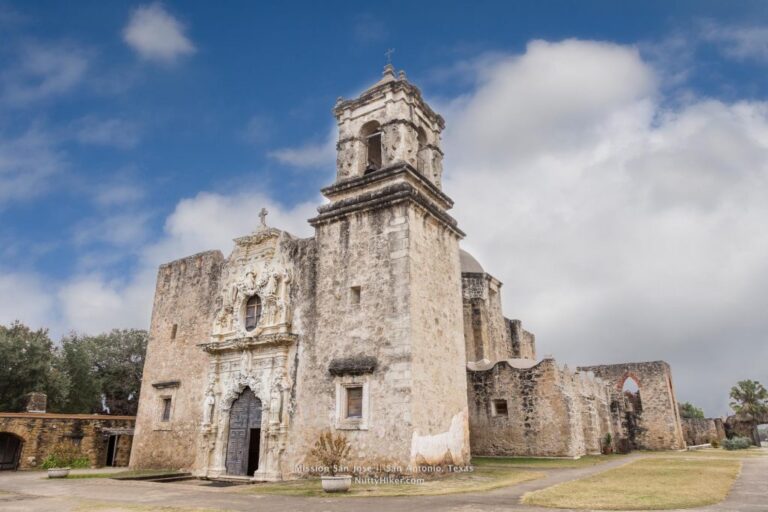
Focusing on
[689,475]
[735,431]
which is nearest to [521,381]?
[689,475]

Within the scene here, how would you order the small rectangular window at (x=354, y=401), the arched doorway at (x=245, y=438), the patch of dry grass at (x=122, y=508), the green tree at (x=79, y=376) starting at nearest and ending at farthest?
1. the patch of dry grass at (x=122, y=508)
2. the small rectangular window at (x=354, y=401)
3. the arched doorway at (x=245, y=438)
4. the green tree at (x=79, y=376)

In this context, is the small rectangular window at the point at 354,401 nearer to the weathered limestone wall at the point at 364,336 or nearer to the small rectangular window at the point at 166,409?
the weathered limestone wall at the point at 364,336

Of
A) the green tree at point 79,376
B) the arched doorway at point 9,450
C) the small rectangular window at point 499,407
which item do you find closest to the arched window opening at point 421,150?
the small rectangular window at point 499,407

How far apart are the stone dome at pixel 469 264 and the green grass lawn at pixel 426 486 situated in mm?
14584

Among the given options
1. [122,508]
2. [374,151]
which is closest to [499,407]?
[374,151]

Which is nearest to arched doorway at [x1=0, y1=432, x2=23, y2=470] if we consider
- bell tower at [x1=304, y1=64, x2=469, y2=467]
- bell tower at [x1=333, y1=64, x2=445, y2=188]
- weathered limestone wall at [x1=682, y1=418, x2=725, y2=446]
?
bell tower at [x1=304, y1=64, x2=469, y2=467]

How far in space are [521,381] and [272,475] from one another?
9.94m

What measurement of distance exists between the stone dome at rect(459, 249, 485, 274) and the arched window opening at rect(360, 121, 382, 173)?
33.0 feet

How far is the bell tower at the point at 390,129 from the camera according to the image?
16.7 meters

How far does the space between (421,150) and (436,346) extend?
6.93m

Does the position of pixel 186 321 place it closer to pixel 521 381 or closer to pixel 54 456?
pixel 54 456

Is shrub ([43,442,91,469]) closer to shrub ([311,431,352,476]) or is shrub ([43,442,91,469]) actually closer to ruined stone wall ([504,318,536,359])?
shrub ([311,431,352,476])

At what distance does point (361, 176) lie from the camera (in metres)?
16.8

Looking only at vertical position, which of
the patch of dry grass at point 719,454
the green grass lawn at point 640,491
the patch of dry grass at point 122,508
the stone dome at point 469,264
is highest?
the stone dome at point 469,264
